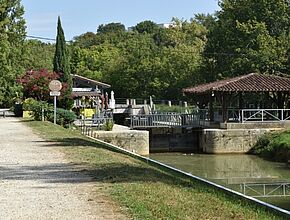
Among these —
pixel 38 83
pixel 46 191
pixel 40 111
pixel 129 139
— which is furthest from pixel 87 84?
pixel 46 191

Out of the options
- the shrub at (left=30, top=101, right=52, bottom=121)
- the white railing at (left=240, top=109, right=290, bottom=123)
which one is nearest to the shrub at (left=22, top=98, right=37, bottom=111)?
the shrub at (left=30, top=101, right=52, bottom=121)

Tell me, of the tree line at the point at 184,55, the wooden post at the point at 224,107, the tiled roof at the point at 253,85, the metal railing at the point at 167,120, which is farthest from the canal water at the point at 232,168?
the tree line at the point at 184,55

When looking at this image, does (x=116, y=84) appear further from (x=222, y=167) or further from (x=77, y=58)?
(x=222, y=167)

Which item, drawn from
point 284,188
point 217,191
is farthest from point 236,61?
point 217,191

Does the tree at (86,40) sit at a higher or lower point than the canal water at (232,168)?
higher

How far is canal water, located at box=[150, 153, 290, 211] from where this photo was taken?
19892mm

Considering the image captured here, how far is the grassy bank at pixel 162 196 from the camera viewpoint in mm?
8258

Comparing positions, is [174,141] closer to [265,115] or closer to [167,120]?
[167,120]

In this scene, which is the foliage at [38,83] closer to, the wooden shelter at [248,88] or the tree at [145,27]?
the wooden shelter at [248,88]

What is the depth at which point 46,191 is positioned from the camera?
1020cm

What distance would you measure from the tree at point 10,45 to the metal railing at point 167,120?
1643cm

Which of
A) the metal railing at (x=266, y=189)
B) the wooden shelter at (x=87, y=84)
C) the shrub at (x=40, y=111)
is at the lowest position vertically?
the metal railing at (x=266, y=189)

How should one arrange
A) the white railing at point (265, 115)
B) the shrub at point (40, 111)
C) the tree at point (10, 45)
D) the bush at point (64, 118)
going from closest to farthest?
the white railing at point (265, 115)
the bush at point (64, 118)
the shrub at point (40, 111)
the tree at point (10, 45)

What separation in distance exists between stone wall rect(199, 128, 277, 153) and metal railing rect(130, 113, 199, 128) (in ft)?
20.2
